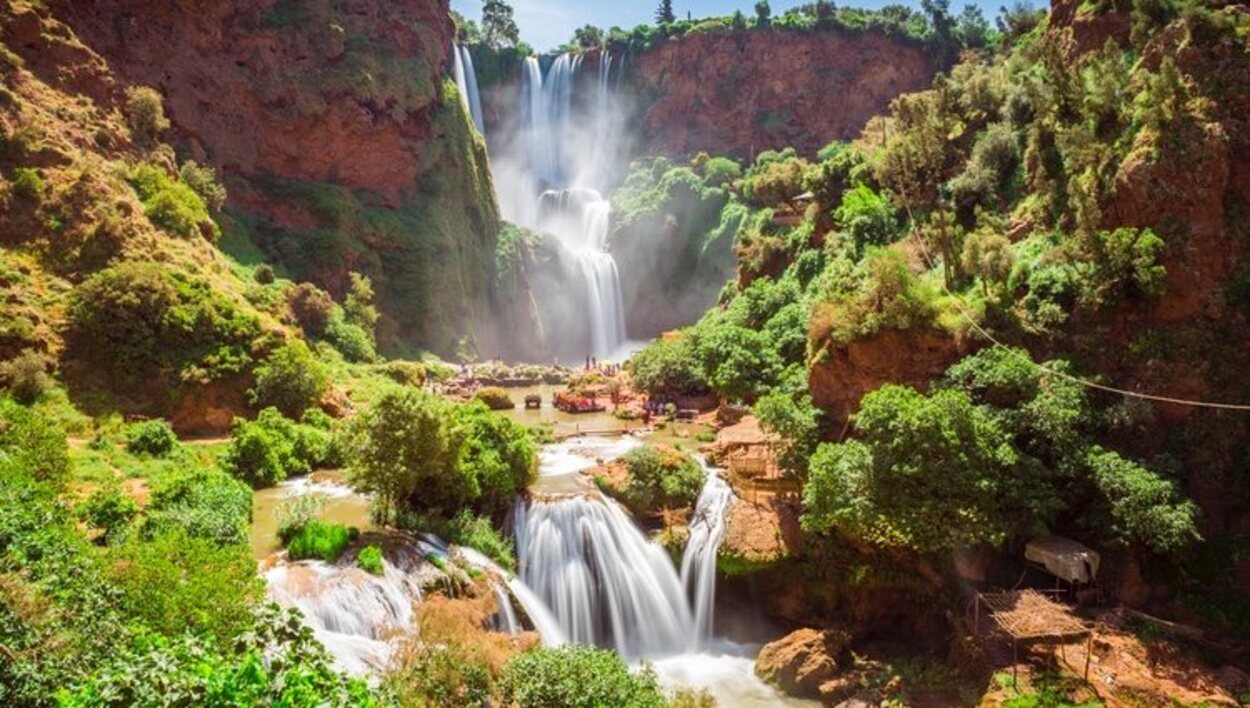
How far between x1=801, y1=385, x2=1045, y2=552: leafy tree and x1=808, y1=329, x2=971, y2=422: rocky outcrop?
337 centimetres

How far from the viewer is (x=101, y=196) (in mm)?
29016

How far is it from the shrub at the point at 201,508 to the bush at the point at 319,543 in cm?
120

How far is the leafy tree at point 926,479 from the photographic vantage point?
728 inches

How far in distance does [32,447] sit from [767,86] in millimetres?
76936

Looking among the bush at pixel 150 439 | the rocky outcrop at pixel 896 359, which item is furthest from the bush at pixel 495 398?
the rocky outcrop at pixel 896 359

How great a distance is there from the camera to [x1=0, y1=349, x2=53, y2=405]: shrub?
22859 mm

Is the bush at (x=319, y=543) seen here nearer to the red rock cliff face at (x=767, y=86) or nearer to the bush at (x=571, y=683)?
the bush at (x=571, y=683)

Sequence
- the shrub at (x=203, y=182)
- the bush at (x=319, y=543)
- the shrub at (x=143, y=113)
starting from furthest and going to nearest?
the shrub at (x=203, y=182) < the shrub at (x=143, y=113) < the bush at (x=319, y=543)

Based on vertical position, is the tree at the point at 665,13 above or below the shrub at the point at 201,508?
above

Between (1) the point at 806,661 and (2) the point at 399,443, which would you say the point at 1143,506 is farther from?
(2) the point at 399,443

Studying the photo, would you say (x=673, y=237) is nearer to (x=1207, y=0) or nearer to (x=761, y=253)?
(x=761, y=253)

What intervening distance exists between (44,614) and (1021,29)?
49563mm

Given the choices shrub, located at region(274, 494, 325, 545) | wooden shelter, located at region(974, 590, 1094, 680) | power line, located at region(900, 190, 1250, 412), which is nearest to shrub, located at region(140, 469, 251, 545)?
shrub, located at region(274, 494, 325, 545)

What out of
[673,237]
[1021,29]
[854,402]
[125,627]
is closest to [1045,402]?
[854,402]
